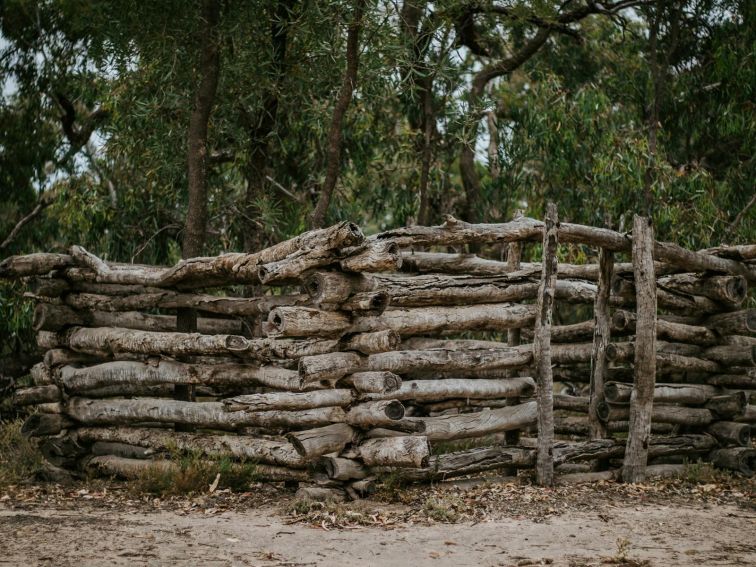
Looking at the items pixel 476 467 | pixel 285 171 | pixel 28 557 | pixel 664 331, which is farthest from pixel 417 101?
pixel 28 557

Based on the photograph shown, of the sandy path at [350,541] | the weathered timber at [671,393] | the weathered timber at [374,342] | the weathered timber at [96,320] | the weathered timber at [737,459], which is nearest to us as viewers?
the sandy path at [350,541]

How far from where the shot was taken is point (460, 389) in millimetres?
8898

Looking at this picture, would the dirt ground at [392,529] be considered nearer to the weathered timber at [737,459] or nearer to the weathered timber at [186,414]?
the weathered timber at [186,414]

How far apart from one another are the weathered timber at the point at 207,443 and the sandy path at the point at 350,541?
0.76 meters

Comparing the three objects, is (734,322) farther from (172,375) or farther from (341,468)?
(172,375)

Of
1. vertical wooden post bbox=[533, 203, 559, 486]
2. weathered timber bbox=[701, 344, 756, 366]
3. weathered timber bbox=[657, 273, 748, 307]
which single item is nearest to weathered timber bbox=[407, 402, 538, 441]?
vertical wooden post bbox=[533, 203, 559, 486]

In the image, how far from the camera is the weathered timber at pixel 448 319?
27.2ft

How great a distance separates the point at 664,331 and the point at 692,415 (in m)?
1.09

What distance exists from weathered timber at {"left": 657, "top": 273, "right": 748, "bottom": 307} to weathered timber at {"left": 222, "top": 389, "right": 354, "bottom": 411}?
4443 millimetres

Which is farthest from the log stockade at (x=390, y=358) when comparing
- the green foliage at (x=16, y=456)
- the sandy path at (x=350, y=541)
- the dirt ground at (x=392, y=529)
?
the sandy path at (x=350, y=541)

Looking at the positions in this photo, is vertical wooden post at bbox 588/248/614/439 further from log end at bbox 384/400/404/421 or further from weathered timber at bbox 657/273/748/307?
log end at bbox 384/400/404/421

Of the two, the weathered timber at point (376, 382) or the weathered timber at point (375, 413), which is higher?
the weathered timber at point (376, 382)

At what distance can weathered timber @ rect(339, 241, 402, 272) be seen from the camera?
25.3 ft

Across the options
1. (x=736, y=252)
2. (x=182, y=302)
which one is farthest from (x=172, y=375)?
(x=736, y=252)
